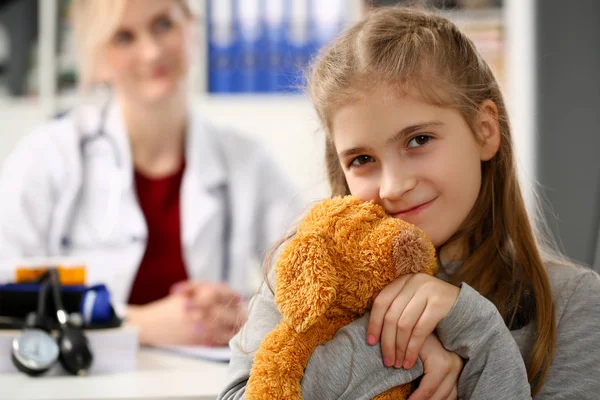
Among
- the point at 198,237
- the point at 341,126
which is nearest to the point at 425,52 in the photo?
the point at 341,126

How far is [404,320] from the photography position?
0.75m

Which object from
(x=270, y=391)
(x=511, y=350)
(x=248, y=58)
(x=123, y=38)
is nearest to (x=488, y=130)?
(x=511, y=350)

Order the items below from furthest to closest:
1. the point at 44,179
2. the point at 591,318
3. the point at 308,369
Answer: the point at 44,179, the point at 591,318, the point at 308,369

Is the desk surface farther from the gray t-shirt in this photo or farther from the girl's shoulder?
the girl's shoulder

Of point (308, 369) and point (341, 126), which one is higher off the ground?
point (341, 126)

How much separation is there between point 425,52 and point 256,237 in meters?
1.14

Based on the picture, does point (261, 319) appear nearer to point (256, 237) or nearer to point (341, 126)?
point (341, 126)

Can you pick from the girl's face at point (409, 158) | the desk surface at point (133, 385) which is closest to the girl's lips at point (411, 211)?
the girl's face at point (409, 158)

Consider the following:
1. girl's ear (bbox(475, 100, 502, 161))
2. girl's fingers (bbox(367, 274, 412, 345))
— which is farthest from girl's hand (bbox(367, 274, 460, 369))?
girl's ear (bbox(475, 100, 502, 161))

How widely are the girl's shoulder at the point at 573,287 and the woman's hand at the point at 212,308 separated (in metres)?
0.64

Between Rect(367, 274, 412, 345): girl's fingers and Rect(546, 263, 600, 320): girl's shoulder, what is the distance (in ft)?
0.76

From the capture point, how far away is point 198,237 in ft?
5.98

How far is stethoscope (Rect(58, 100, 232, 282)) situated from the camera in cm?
179

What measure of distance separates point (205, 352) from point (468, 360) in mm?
566
